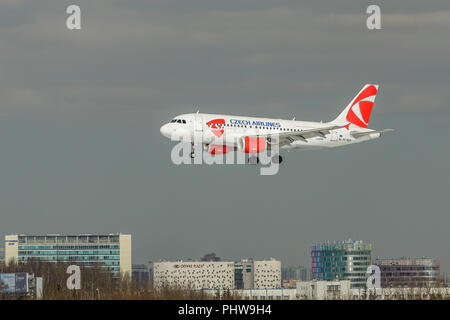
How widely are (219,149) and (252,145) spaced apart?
5.57 meters

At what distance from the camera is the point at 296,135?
108750 mm

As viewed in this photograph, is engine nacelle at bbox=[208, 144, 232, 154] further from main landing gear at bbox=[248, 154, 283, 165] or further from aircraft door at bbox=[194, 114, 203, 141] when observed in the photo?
main landing gear at bbox=[248, 154, 283, 165]

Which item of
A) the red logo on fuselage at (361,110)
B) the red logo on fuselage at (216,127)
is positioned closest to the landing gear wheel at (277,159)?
the red logo on fuselage at (216,127)

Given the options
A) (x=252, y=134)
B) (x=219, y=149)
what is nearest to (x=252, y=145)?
(x=252, y=134)

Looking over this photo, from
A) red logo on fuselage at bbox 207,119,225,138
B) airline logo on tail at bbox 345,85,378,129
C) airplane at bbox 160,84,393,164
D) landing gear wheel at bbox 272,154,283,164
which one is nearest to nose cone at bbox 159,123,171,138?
airplane at bbox 160,84,393,164

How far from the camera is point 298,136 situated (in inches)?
4311

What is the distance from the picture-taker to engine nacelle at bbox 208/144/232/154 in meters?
107

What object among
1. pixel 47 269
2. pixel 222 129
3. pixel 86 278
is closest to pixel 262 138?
pixel 222 129

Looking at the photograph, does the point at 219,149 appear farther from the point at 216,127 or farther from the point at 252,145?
the point at 252,145

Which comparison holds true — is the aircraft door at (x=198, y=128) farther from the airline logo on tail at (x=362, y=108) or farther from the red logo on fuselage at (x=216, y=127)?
the airline logo on tail at (x=362, y=108)

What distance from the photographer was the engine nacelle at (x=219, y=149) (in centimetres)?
10719
